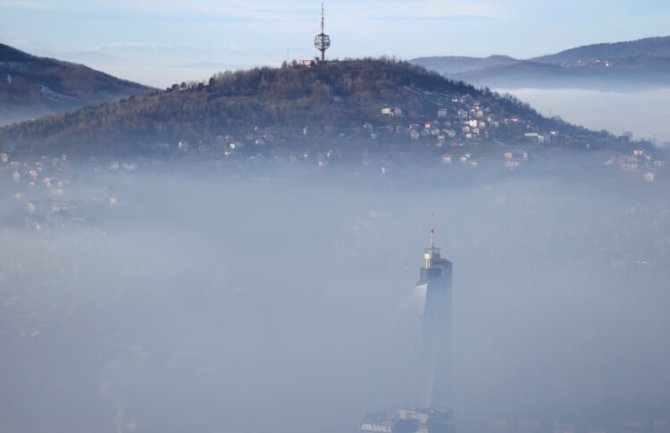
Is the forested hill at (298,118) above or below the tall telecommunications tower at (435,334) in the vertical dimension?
above

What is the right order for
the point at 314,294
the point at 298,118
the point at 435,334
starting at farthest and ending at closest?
the point at 298,118, the point at 314,294, the point at 435,334

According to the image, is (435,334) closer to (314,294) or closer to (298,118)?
(314,294)

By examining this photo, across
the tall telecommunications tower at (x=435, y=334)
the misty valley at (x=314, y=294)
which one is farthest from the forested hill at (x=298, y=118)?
the tall telecommunications tower at (x=435, y=334)

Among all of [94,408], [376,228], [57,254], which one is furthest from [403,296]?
[94,408]

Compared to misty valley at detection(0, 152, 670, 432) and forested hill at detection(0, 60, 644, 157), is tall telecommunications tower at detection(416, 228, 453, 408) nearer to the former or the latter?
misty valley at detection(0, 152, 670, 432)

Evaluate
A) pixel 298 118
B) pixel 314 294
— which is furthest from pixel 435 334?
pixel 298 118

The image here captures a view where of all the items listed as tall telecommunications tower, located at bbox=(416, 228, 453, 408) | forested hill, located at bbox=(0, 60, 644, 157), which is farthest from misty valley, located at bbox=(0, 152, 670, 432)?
forested hill, located at bbox=(0, 60, 644, 157)

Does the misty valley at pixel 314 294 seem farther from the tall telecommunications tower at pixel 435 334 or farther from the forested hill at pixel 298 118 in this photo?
the forested hill at pixel 298 118
